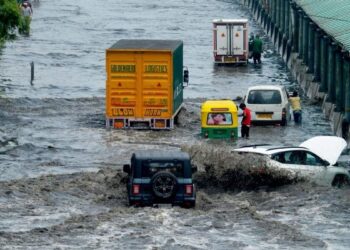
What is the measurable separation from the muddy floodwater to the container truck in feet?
1.98

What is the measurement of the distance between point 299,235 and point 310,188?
4.67 meters

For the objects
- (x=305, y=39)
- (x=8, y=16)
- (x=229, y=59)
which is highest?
(x=8, y=16)

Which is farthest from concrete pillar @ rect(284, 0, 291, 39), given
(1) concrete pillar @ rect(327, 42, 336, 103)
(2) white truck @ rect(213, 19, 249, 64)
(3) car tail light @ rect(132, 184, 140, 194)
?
(3) car tail light @ rect(132, 184, 140, 194)

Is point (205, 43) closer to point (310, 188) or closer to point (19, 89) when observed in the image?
point (19, 89)

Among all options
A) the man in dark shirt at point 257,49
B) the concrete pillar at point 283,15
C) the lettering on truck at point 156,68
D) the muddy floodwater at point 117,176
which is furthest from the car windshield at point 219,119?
→ the concrete pillar at point 283,15

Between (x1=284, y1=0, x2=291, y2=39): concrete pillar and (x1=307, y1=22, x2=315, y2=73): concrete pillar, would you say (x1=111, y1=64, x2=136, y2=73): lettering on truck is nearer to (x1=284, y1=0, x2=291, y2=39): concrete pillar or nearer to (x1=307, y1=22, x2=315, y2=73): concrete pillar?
(x1=307, y1=22, x2=315, y2=73): concrete pillar

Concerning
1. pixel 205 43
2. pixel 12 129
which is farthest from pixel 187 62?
pixel 12 129

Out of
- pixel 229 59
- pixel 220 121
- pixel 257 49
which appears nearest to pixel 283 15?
pixel 257 49

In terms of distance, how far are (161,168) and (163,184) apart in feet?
1.23

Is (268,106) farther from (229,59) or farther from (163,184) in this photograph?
(229,59)

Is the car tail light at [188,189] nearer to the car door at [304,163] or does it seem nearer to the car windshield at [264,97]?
the car door at [304,163]

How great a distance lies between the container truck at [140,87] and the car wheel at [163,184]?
15.0 m

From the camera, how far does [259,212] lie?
3338 cm

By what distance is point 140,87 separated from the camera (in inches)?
1864
